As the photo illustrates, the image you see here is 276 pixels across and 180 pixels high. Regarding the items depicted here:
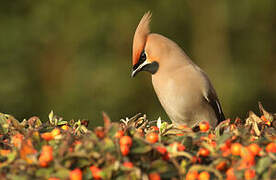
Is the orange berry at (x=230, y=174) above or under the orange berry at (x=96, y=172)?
under

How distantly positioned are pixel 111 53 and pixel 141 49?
3552 millimetres

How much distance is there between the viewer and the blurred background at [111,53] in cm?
650

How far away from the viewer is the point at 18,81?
6504 mm

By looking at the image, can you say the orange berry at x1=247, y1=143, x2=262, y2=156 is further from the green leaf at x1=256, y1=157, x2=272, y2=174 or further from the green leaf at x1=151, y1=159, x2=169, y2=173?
the green leaf at x1=151, y1=159, x2=169, y2=173

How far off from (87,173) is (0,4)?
18.5 feet

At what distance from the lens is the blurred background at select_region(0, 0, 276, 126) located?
6500 millimetres

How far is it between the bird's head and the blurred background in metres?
3.24

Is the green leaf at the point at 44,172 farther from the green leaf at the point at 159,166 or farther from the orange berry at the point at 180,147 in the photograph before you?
the orange berry at the point at 180,147

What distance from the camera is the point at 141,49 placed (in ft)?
10.1

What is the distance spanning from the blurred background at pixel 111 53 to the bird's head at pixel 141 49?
3239 mm

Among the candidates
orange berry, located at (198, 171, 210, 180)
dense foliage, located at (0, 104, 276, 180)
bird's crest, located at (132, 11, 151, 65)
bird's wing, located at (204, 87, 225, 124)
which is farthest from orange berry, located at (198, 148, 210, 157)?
bird's wing, located at (204, 87, 225, 124)

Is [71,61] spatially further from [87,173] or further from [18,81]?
[87,173]

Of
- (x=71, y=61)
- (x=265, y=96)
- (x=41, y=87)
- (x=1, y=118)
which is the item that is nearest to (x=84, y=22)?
(x=71, y=61)

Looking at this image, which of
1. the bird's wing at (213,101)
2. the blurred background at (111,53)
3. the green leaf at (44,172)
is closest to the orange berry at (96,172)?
the green leaf at (44,172)
